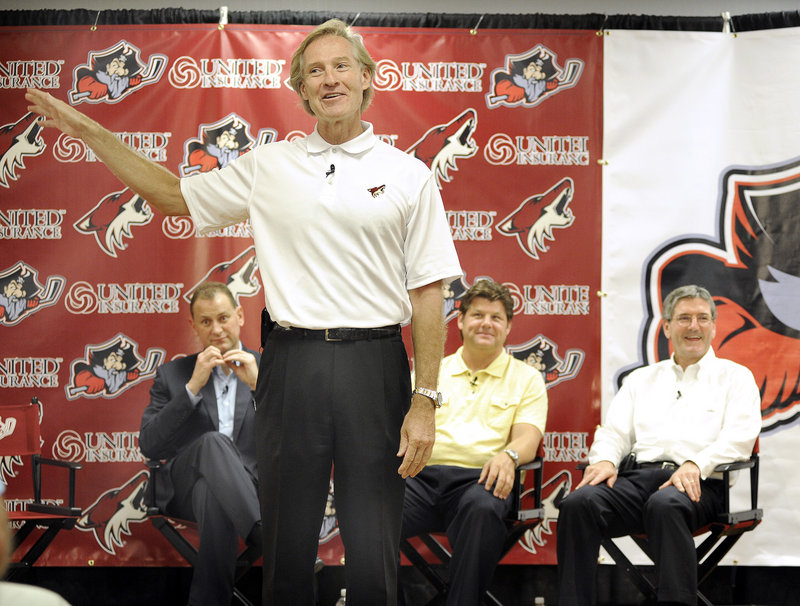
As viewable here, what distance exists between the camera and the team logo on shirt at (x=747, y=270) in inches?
168

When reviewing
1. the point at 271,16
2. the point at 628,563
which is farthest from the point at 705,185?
the point at 271,16

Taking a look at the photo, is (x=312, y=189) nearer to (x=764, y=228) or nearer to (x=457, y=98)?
(x=457, y=98)

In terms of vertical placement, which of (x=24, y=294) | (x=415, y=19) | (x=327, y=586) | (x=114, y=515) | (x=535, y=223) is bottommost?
(x=327, y=586)

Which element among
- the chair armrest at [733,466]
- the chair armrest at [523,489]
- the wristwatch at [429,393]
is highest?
the wristwatch at [429,393]

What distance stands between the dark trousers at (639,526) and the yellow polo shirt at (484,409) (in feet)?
1.37

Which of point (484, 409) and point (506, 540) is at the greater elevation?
point (484, 409)

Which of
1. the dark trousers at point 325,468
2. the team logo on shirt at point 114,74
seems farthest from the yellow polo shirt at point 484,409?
the team logo on shirt at point 114,74

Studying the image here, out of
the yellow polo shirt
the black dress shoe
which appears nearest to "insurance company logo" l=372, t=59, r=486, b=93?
the yellow polo shirt

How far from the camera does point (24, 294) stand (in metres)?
4.29

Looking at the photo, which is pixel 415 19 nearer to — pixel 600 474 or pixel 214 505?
pixel 600 474

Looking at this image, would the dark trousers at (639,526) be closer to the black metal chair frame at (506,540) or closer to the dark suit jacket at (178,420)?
the black metal chair frame at (506,540)

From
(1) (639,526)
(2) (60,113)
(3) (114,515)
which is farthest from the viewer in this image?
(3) (114,515)

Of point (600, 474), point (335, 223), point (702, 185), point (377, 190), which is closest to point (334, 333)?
point (335, 223)

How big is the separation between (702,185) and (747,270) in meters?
0.46
